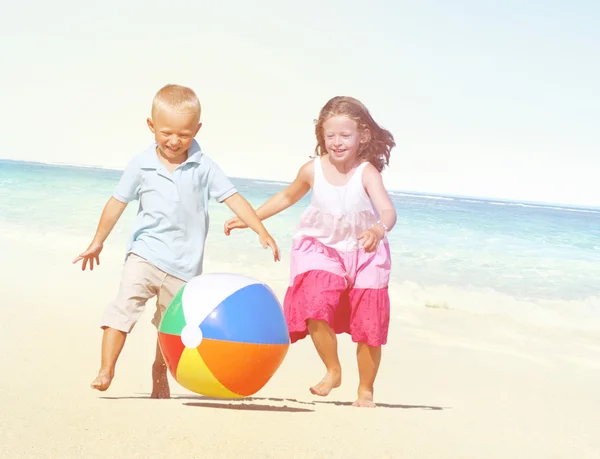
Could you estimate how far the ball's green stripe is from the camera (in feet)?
15.0

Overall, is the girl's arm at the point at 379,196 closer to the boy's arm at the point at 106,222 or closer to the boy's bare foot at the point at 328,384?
the boy's bare foot at the point at 328,384

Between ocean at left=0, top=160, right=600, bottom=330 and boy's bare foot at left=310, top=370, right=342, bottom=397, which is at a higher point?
boy's bare foot at left=310, top=370, right=342, bottom=397

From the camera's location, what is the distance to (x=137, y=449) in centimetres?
374

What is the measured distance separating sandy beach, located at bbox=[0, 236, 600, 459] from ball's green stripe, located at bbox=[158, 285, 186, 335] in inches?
13.9

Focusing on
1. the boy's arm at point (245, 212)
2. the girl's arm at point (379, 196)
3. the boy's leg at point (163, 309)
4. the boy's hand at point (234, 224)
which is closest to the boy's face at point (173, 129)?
the boy's arm at point (245, 212)

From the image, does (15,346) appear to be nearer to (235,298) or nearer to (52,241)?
(235,298)

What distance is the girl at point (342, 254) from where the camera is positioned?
5.36 metres

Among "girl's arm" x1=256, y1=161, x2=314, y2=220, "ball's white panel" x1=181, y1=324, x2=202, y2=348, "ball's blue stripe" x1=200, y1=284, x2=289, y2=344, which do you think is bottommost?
"ball's white panel" x1=181, y1=324, x2=202, y2=348

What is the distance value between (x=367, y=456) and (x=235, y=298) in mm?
1060

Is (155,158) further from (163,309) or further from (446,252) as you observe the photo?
(446,252)

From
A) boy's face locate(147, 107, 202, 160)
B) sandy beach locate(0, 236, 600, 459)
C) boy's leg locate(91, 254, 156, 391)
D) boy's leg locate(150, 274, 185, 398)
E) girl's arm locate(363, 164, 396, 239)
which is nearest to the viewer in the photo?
sandy beach locate(0, 236, 600, 459)

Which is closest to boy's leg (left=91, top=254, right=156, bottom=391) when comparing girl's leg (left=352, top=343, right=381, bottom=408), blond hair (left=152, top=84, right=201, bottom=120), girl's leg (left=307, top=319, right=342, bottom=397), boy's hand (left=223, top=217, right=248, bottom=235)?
boy's hand (left=223, top=217, right=248, bottom=235)

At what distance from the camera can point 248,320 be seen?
4.53m

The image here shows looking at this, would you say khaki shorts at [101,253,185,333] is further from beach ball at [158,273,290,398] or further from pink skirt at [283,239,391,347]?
pink skirt at [283,239,391,347]
